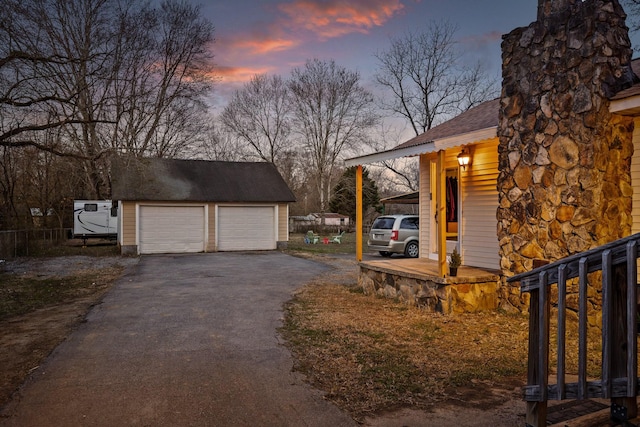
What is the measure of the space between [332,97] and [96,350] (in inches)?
1210

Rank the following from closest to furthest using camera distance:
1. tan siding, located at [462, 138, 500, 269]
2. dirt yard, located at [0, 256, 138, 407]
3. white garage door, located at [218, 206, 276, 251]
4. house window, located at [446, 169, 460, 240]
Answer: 1. dirt yard, located at [0, 256, 138, 407]
2. tan siding, located at [462, 138, 500, 269]
3. house window, located at [446, 169, 460, 240]
4. white garage door, located at [218, 206, 276, 251]

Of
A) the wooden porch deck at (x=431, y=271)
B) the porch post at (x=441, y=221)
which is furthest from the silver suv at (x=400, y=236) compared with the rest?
the porch post at (x=441, y=221)

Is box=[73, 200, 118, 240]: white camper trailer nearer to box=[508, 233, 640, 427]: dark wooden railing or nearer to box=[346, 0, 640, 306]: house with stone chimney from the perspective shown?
box=[346, 0, 640, 306]: house with stone chimney

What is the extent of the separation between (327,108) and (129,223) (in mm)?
20197

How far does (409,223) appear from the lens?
15.9 metres

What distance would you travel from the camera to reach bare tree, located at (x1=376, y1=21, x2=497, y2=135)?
24.4 metres

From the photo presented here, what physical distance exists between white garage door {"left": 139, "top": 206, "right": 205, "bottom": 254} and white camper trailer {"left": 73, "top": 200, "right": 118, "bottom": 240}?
5.73m

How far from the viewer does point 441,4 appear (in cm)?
1692

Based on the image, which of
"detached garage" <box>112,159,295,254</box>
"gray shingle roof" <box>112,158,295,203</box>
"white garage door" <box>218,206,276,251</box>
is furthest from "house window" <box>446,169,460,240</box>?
"white garage door" <box>218,206,276,251</box>

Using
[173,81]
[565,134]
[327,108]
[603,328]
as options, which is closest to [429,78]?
[327,108]

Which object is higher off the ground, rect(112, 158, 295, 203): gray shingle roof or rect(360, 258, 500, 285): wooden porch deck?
rect(112, 158, 295, 203): gray shingle roof

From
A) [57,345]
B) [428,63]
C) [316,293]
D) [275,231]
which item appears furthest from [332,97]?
[57,345]

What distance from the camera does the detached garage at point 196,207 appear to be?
1783 centimetres

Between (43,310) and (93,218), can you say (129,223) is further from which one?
(43,310)
